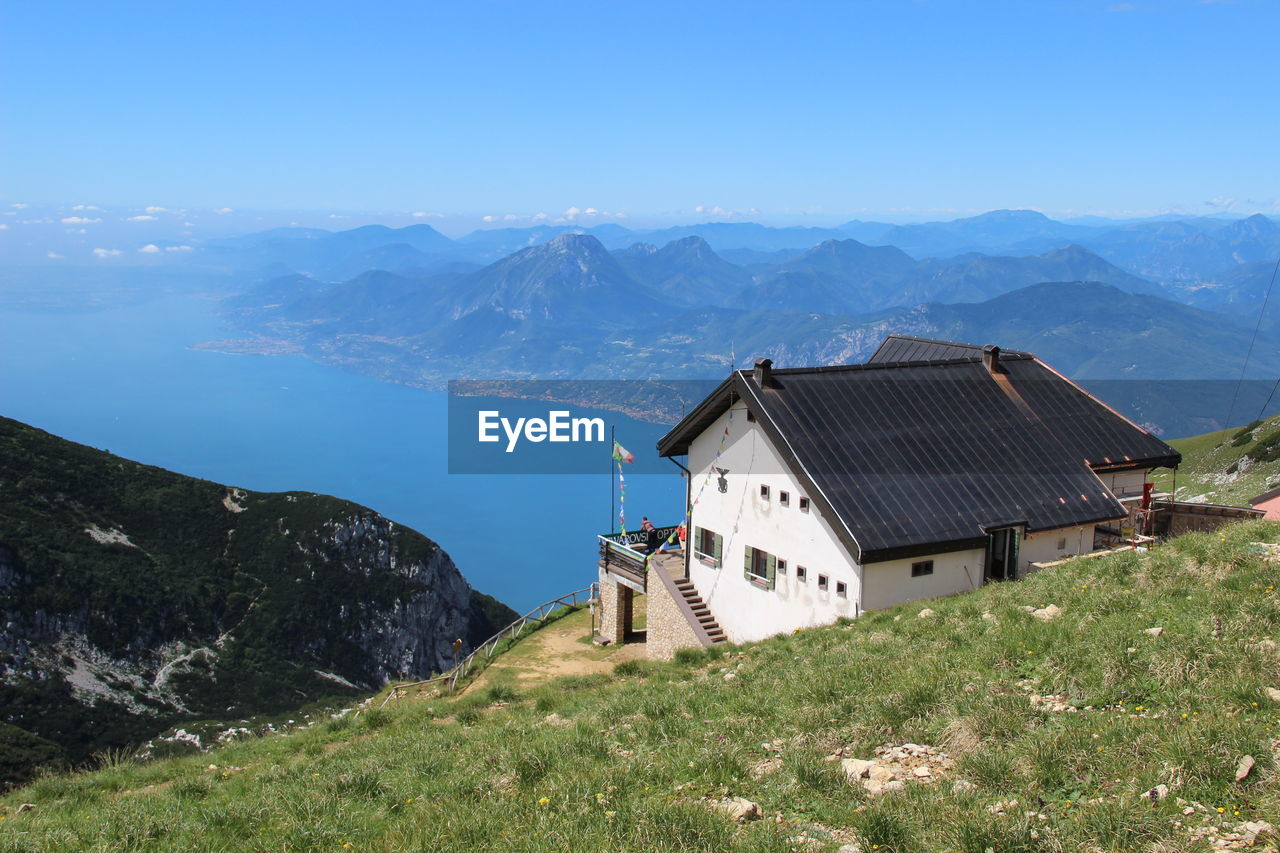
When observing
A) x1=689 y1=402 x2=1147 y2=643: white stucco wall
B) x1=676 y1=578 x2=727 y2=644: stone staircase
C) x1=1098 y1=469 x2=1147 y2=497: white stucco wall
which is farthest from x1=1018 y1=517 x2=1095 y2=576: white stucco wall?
x1=676 y1=578 x2=727 y2=644: stone staircase

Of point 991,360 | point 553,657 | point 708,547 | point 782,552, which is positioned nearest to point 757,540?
point 782,552

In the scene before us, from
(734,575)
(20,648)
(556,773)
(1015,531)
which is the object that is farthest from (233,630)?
(556,773)

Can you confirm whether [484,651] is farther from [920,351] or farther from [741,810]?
[741,810]

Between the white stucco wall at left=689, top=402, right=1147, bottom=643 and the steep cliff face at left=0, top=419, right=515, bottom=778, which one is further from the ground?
the white stucco wall at left=689, top=402, right=1147, bottom=643

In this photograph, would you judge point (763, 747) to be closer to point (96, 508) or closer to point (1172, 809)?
point (1172, 809)

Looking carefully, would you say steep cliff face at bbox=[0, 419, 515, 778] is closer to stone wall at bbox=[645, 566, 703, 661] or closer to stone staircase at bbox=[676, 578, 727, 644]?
stone wall at bbox=[645, 566, 703, 661]

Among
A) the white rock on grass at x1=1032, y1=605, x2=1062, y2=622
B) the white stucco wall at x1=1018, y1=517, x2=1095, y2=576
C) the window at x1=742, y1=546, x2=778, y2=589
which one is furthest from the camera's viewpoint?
the window at x1=742, y1=546, x2=778, y2=589
